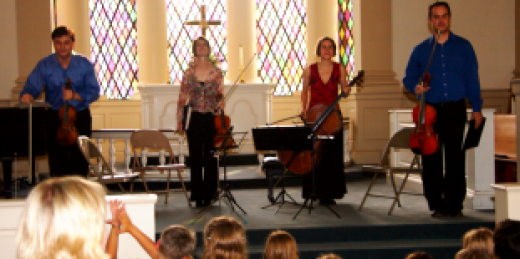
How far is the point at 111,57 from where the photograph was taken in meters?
11.0

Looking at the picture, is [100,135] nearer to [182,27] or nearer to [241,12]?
[241,12]

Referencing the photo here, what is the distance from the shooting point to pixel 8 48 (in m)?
8.09

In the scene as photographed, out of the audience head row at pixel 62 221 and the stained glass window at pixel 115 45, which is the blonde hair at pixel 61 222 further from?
the stained glass window at pixel 115 45

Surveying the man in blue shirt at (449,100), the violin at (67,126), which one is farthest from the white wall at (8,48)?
the man in blue shirt at (449,100)

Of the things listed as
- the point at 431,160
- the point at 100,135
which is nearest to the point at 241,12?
the point at 100,135

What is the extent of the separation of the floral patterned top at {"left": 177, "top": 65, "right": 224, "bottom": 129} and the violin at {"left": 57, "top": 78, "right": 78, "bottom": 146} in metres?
1.12

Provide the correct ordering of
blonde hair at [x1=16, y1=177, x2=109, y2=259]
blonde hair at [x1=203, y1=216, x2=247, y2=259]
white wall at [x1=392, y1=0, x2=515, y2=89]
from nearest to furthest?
1. blonde hair at [x1=16, y1=177, x2=109, y2=259]
2. blonde hair at [x1=203, y1=216, x2=247, y2=259]
3. white wall at [x1=392, y1=0, x2=515, y2=89]

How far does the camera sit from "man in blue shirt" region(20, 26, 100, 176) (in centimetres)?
450

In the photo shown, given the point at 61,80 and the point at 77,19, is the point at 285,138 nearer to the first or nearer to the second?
the point at 61,80

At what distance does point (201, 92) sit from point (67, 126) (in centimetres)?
138

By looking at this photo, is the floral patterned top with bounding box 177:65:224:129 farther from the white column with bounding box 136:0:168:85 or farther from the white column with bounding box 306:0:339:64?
the white column with bounding box 306:0:339:64

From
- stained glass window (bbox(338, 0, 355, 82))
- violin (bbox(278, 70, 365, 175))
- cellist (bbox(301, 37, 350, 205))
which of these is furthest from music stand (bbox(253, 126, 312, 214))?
stained glass window (bbox(338, 0, 355, 82))

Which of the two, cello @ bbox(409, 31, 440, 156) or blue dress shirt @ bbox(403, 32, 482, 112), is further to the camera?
blue dress shirt @ bbox(403, 32, 482, 112)

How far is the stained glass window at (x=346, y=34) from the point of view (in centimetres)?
970
